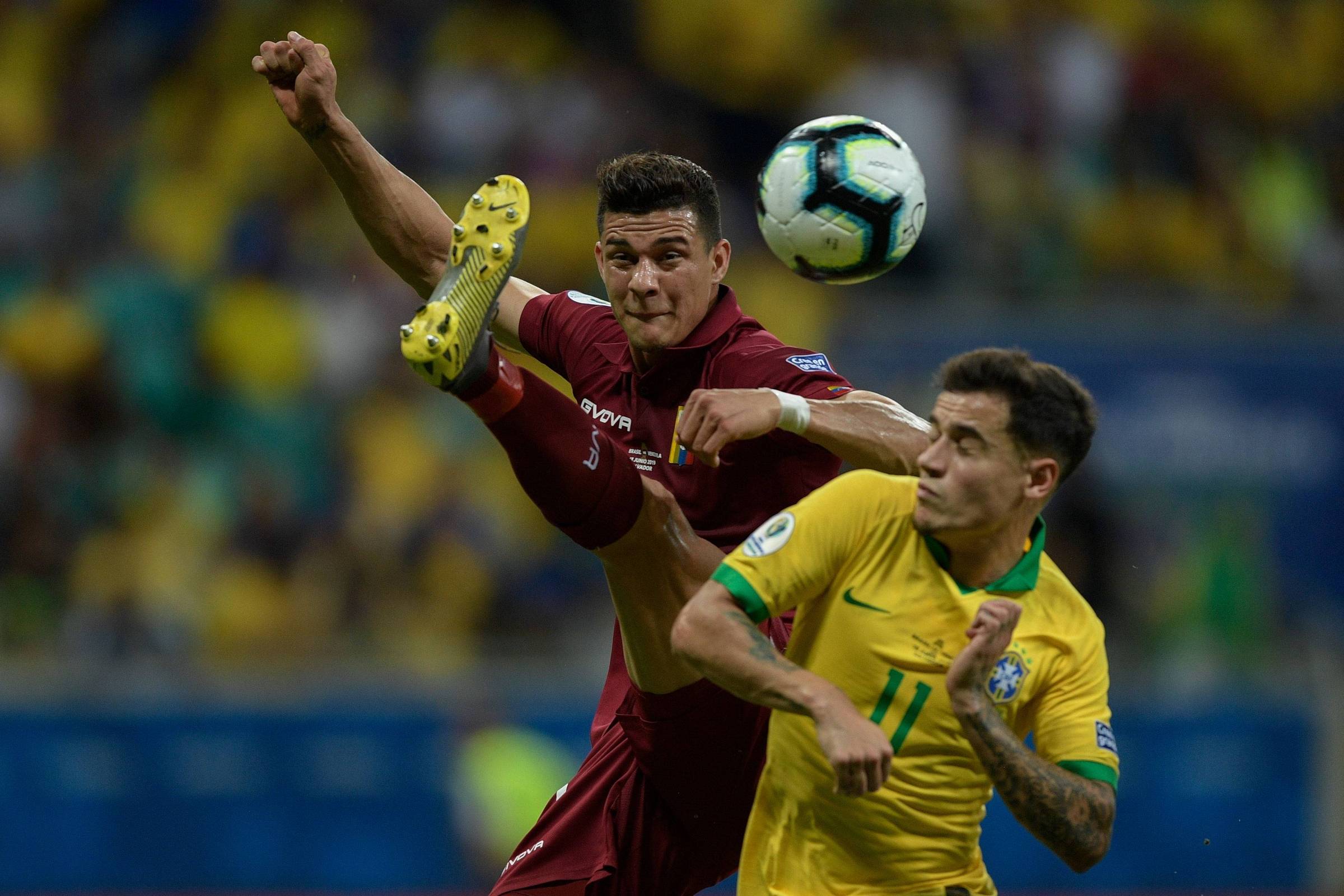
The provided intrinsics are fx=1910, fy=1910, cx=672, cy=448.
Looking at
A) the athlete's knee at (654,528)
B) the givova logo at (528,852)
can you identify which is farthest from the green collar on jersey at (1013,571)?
the givova logo at (528,852)

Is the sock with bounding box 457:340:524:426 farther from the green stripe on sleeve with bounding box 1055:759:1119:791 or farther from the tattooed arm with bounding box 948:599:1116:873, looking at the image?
the green stripe on sleeve with bounding box 1055:759:1119:791

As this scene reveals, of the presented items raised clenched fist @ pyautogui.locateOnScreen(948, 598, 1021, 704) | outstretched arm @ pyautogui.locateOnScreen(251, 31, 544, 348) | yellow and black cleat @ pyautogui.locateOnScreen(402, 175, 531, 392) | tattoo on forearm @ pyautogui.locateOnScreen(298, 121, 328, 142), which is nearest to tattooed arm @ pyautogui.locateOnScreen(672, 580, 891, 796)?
raised clenched fist @ pyautogui.locateOnScreen(948, 598, 1021, 704)

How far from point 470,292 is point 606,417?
0.97 m

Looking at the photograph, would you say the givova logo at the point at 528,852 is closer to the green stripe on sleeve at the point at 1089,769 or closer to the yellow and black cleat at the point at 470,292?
the yellow and black cleat at the point at 470,292

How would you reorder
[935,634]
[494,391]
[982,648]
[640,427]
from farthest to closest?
[640,427]
[494,391]
[935,634]
[982,648]

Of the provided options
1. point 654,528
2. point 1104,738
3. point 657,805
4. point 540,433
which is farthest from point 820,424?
point 657,805

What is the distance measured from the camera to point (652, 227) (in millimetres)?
5590

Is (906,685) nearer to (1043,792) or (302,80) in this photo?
(1043,792)

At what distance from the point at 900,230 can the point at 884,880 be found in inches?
77.9

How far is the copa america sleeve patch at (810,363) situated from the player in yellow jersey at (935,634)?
2.92 ft

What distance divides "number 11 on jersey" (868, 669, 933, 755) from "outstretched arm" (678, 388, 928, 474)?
0.71 m

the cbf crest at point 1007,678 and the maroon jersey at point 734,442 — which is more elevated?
the maroon jersey at point 734,442

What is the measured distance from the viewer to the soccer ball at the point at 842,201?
18.4 ft

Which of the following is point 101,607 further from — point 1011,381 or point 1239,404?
point 1011,381
